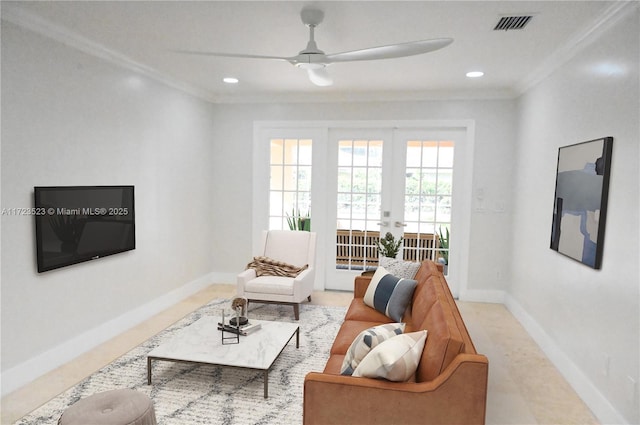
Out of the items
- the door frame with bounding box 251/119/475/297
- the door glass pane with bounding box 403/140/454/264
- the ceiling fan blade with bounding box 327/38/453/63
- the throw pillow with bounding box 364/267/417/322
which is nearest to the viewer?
the ceiling fan blade with bounding box 327/38/453/63

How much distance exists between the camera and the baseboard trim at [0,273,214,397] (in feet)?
9.40

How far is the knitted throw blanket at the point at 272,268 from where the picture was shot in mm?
4680

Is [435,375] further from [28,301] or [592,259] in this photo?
[28,301]

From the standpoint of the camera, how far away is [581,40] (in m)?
→ 3.03

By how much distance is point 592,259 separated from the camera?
9.18ft

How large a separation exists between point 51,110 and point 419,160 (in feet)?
12.6

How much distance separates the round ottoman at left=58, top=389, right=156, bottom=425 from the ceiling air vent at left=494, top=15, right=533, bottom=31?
9.98 ft

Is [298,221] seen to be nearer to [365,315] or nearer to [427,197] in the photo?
[427,197]

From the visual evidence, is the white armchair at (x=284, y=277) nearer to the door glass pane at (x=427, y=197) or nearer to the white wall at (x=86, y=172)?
the white wall at (x=86, y=172)

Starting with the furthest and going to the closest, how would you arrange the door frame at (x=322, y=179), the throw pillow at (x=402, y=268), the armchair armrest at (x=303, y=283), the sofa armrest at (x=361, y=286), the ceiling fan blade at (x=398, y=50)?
the door frame at (x=322, y=179) → the armchair armrest at (x=303, y=283) → the sofa armrest at (x=361, y=286) → the throw pillow at (x=402, y=268) → the ceiling fan blade at (x=398, y=50)

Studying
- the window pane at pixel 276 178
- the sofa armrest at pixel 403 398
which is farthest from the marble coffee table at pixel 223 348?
the window pane at pixel 276 178

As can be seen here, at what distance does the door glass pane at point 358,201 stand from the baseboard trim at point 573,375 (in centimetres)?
191

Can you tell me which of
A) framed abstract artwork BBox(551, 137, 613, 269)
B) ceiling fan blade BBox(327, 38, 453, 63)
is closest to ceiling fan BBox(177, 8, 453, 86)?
ceiling fan blade BBox(327, 38, 453, 63)

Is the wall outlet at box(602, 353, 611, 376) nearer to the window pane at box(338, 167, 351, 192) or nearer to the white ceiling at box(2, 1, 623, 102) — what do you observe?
the white ceiling at box(2, 1, 623, 102)
